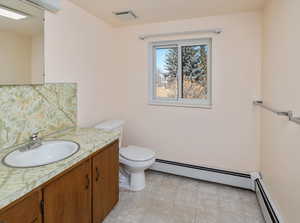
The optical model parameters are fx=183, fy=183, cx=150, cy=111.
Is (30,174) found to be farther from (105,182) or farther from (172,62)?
(172,62)

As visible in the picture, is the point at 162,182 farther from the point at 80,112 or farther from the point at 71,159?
the point at 71,159

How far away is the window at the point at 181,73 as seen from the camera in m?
2.40

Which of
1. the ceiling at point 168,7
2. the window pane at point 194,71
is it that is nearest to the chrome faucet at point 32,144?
the ceiling at point 168,7

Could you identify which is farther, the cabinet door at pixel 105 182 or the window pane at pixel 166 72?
the window pane at pixel 166 72

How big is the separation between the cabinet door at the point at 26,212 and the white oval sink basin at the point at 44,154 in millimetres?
299

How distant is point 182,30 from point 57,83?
1.64 meters

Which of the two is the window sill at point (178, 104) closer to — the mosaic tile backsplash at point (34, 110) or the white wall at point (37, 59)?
the mosaic tile backsplash at point (34, 110)

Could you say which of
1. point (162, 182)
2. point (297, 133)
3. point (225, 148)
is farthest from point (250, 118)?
point (162, 182)

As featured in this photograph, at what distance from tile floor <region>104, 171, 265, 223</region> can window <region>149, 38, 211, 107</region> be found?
3.49 ft

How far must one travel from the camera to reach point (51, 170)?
1032 mm

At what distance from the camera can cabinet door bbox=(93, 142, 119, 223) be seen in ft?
4.89

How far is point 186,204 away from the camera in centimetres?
196

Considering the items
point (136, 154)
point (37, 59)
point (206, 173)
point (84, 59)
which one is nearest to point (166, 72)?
point (84, 59)

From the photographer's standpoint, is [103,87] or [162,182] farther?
[103,87]
